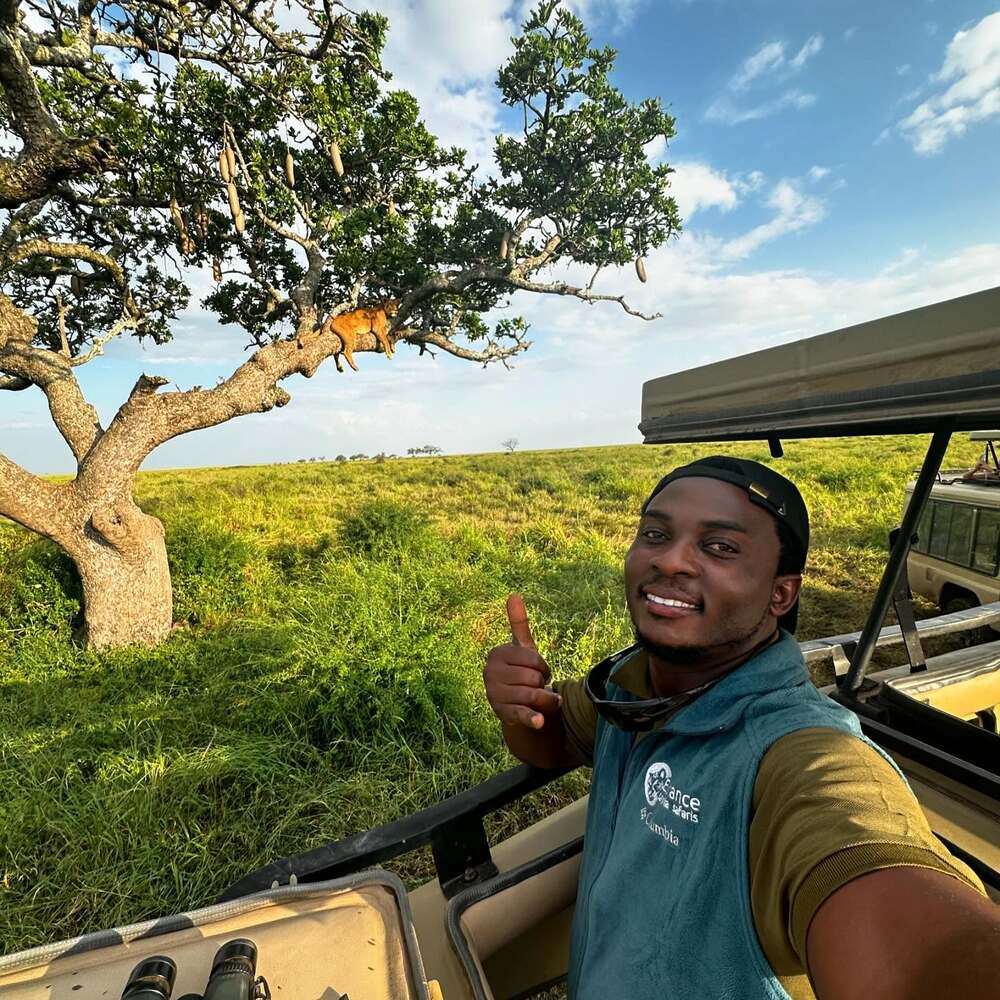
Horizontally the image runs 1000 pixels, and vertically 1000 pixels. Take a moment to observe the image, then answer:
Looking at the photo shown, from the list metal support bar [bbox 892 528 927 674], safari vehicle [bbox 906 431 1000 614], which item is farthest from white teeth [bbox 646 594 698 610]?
safari vehicle [bbox 906 431 1000 614]

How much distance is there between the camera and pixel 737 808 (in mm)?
943

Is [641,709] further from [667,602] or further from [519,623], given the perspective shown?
[519,623]

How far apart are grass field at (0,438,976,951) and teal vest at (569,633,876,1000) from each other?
2.39m

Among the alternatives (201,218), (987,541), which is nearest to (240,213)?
(201,218)

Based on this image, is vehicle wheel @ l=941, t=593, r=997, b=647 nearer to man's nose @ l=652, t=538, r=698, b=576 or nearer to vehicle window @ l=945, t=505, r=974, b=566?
vehicle window @ l=945, t=505, r=974, b=566

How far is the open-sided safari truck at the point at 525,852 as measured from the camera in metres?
0.90

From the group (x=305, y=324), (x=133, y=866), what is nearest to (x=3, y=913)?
(x=133, y=866)

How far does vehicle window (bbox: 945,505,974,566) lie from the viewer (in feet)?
17.5

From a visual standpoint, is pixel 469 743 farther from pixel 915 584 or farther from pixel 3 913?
pixel 915 584

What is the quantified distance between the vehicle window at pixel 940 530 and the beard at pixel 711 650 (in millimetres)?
6069

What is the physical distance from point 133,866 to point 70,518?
4.16 m

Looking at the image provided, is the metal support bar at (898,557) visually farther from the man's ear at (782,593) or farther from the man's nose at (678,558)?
the man's nose at (678,558)

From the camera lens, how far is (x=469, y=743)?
4.00 m

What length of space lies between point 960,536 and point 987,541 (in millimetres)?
408
